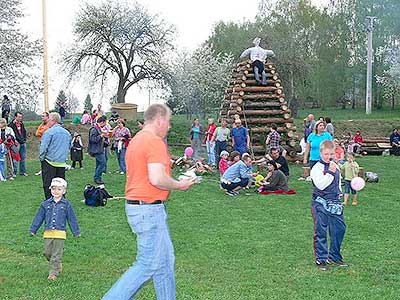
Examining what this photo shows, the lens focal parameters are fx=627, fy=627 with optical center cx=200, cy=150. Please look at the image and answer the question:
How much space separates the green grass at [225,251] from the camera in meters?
6.82

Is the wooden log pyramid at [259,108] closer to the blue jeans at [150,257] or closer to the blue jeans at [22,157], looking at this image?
the blue jeans at [22,157]

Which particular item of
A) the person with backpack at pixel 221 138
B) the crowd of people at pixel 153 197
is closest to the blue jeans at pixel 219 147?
the person with backpack at pixel 221 138

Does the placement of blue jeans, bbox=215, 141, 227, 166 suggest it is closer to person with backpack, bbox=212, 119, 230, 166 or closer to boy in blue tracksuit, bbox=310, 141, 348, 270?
person with backpack, bbox=212, 119, 230, 166

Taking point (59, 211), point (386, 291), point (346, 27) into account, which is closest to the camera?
point (386, 291)

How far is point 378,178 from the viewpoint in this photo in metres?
18.6

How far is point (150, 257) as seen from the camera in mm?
5191

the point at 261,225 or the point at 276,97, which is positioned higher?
the point at 276,97

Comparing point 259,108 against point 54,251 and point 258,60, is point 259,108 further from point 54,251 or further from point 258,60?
point 54,251

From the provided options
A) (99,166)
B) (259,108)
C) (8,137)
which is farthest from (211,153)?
(8,137)

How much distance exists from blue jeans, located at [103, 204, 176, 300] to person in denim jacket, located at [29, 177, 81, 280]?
7.30ft

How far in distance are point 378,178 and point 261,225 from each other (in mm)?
8778

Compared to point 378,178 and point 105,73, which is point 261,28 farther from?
point 378,178

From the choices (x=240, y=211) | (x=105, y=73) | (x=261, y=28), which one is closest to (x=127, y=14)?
(x=105, y=73)

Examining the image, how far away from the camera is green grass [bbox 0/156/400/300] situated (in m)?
6.82
